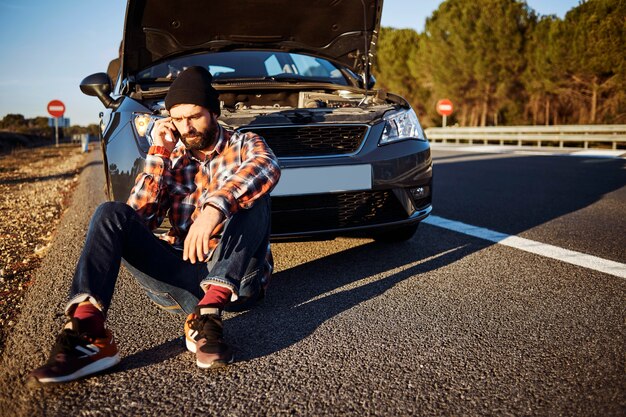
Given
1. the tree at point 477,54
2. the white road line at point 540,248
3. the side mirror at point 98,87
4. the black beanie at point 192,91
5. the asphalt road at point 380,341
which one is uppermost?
the tree at point 477,54

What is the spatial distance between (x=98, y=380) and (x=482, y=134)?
23.1m

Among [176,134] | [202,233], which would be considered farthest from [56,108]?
[202,233]

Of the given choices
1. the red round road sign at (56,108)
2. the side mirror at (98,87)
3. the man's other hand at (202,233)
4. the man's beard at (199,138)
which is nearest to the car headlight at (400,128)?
the man's beard at (199,138)

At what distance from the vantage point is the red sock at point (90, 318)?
1859 mm

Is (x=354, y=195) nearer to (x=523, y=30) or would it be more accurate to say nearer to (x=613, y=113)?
(x=613, y=113)

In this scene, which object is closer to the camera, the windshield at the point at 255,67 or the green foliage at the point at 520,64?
the windshield at the point at 255,67

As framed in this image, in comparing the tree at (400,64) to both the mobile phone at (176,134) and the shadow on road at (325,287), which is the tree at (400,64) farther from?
the mobile phone at (176,134)

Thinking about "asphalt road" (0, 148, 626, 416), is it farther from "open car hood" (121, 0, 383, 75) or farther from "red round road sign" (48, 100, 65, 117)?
"red round road sign" (48, 100, 65, 117)

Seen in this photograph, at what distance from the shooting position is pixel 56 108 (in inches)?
1114

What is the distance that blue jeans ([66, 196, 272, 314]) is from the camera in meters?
1.96

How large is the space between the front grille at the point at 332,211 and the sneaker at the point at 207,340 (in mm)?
1057

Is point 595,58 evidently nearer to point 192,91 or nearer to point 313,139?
point 313,139

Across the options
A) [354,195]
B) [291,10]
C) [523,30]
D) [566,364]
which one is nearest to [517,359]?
[566,364]

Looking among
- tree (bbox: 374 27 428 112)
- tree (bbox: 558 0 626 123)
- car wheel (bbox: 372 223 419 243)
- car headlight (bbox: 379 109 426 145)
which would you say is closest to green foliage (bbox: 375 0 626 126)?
tree (bbox: 558 0 626 123)
